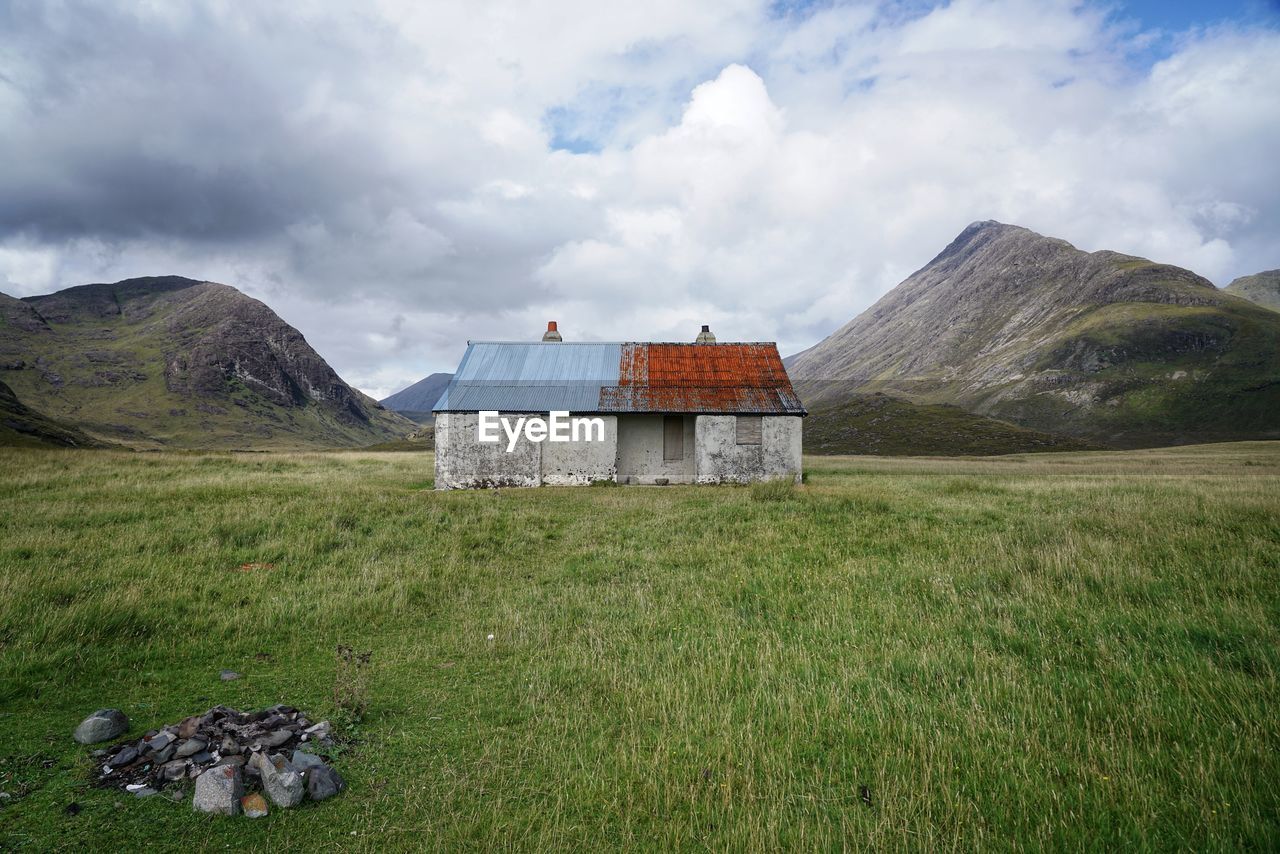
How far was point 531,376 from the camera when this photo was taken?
87.5 ft

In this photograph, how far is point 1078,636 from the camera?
6.34 meters

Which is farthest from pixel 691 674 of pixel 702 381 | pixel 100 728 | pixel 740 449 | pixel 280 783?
pixel 702 381

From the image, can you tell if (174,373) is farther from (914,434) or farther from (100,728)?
(100,728)

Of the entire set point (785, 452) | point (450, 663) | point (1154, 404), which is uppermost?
point (1154, 404)

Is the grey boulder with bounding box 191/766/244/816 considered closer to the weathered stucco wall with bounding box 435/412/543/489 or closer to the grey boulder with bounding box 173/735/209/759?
the grey boulder with bounding box 173/735/209/759

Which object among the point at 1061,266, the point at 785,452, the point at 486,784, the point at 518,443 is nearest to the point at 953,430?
the point at 785,452

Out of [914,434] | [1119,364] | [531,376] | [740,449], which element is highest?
[1119,364]

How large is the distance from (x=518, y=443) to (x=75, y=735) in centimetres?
2013

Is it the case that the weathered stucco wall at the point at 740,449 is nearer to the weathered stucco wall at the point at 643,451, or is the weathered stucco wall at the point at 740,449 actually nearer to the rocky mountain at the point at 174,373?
the weathered stucco wall at the point at 643,451

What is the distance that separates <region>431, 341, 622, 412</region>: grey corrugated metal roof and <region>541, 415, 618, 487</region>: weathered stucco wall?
1475mm

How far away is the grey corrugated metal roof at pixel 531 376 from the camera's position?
82.2ft

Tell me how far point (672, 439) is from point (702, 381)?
3100mm

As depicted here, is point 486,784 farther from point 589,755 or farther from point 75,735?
point 75,735

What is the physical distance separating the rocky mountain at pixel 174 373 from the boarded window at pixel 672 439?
101 metres
